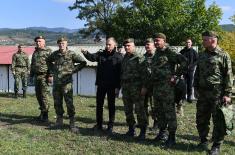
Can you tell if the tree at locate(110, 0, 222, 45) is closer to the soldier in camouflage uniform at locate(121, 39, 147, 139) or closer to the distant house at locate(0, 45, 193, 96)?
the distant house at locate(0, 45, 193, 96)

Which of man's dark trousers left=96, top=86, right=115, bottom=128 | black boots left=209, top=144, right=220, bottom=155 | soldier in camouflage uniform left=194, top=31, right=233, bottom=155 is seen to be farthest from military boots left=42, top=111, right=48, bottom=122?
black boots left=209, top=144, right=220, bottom=155

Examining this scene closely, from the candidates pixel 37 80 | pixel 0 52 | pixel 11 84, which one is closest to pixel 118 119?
pixel 37 80

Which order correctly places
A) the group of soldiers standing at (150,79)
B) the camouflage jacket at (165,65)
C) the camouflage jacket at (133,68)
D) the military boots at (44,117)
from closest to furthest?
the group of soldiers standing at (150,79), the camouflage jacket at (165,65), the camouflage jacket at (133,68), the military boots at (44,117)

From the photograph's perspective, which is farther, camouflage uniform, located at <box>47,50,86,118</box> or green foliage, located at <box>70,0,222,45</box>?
green foliage, located at <box>70,0,222,45</box>

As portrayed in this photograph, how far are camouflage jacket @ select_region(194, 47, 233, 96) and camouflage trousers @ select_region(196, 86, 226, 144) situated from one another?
128 mm

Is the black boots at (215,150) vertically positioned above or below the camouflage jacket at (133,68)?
below

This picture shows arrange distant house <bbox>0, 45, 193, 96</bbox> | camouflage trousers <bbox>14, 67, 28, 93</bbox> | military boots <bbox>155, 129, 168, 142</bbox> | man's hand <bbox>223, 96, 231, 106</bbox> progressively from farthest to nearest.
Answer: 1. distant house <bbox>0, 45, 193, 96</bbox>
2. camouflage trousers <bbox>14, 67, 28, 93</bbox>
3. military boots <bbox>155, 129, 168, 142</bbox>
4. man's hand <bbox>223, 96, 231, 106</bbox>

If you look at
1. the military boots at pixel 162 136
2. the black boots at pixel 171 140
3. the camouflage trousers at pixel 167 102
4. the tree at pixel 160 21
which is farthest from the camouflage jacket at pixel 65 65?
the tree at pixel 160 21

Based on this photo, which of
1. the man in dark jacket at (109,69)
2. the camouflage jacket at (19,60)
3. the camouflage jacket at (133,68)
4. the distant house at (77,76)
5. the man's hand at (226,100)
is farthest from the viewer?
the distant house at (77,76)

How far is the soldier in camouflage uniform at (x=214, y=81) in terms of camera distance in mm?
7926

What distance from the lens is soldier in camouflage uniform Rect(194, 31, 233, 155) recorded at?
312 inches

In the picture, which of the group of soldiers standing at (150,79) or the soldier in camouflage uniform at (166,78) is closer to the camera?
the group of soldiers standing at (150,79)

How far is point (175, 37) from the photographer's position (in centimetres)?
5259

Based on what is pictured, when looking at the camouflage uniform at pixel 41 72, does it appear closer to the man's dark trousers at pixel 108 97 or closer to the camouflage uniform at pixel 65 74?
the camouflage uniform at pixel 65 74
